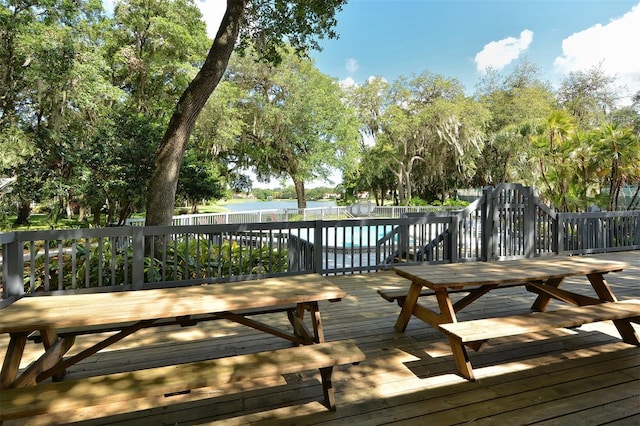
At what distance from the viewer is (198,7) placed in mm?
12906

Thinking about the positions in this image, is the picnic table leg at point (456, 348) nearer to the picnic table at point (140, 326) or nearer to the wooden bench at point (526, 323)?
the wooden bench at point (526, 323)

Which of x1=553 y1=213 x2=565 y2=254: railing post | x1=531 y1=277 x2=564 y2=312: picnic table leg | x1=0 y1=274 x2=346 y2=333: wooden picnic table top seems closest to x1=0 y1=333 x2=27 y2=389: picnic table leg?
x1=0 y1=274 x2=346 y2=333: wooden picnic table top

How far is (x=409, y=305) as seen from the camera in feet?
9.05

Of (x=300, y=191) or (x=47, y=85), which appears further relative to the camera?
(x=300, y=191)

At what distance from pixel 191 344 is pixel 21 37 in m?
10.6

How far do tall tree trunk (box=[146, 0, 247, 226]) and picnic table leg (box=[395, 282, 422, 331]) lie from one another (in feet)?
13.0

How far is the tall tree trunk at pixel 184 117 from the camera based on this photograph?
5031 millimetres

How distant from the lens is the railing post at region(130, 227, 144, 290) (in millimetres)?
3922

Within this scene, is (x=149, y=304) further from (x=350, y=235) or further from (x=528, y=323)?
(x=350, y=235)

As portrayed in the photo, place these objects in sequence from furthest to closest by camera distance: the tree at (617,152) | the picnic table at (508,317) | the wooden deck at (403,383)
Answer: the tree at (617,152) → the picnic table at (508,317) → the wooden deck at (403,383)

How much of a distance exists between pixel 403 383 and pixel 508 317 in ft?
2.77

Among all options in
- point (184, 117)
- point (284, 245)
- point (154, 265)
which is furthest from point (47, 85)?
point (284, 245)

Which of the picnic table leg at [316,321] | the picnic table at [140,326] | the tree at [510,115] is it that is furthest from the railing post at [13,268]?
the tree at [510,115]

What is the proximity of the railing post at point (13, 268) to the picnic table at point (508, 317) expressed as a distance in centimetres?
371
